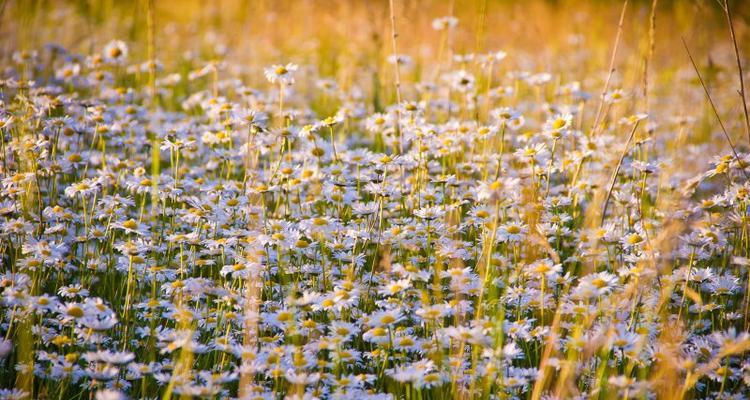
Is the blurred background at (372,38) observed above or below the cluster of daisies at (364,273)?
above

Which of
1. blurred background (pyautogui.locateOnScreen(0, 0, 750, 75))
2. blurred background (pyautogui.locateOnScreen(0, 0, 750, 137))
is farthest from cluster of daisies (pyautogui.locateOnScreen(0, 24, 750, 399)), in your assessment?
blurred background (pyautogui.locateOnScreen(0, 0, 750, 75))

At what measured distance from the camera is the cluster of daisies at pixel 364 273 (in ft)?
7.11

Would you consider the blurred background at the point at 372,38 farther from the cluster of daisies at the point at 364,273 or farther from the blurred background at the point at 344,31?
the cluster of daisies at the point at 364,273

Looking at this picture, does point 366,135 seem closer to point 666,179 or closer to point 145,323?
point 666,179

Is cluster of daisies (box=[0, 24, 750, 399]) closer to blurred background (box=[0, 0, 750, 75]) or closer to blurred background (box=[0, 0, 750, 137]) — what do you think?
blurred background (box=[0, 0, 750, 137])

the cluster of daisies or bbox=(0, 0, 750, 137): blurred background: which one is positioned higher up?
bbox=(0, 0, 750, 137): blurred background

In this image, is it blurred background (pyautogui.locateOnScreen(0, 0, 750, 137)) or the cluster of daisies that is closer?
the cluster of daisies

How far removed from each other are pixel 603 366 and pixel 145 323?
67.5 inches

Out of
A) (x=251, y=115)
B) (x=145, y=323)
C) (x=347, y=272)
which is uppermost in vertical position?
(x=251, y=115)

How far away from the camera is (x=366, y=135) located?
15.7 ft

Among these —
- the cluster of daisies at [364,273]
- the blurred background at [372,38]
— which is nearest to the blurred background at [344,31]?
the blurred background at [372,38]

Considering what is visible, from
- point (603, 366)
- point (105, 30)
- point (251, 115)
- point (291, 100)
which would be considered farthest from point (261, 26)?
point (603, 366)

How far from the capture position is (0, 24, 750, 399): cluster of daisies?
7.11 feet

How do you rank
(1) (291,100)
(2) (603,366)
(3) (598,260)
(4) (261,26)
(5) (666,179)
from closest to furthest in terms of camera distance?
(2) (603,366)
(3) (598,260)
(5) (666,179)
(1) (291,100)
(4) (261,26)
